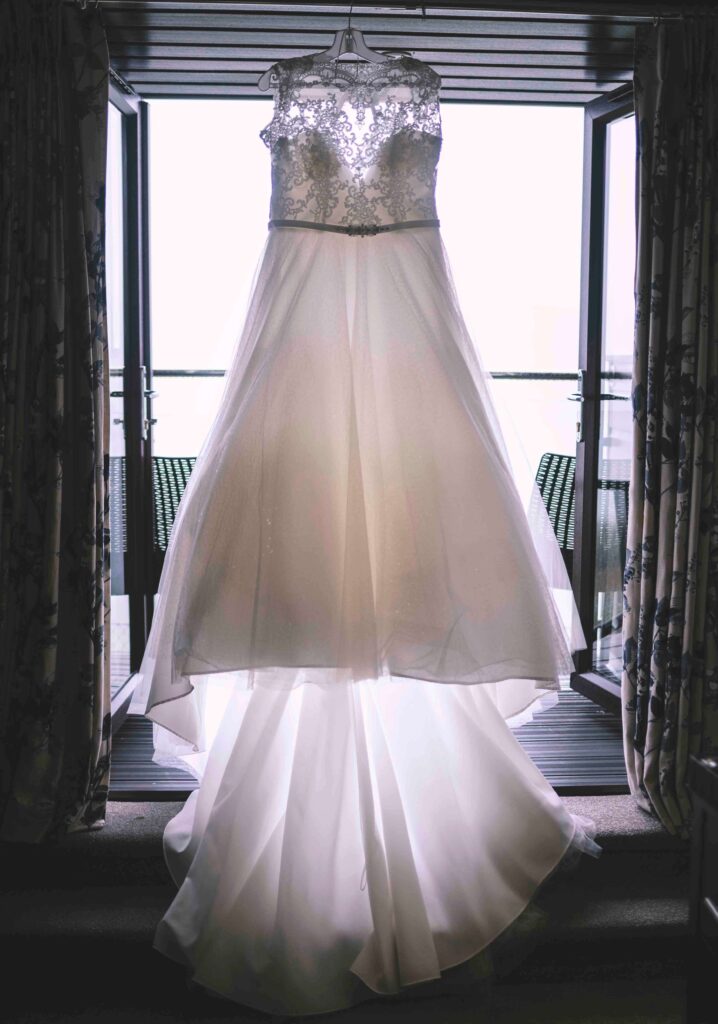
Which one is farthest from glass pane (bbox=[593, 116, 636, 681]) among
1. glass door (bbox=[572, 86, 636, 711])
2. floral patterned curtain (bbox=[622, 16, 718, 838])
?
floral patterned curtain (bbox=[622, 16, 718, 838])

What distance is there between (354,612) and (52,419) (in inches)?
38.9

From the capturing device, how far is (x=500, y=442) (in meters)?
2.05

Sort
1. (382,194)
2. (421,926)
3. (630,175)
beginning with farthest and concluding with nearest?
(630,175) < (382,194) < (421,926)

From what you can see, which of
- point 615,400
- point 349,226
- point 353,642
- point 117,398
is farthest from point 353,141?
point 615,400

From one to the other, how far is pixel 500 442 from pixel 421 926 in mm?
1020

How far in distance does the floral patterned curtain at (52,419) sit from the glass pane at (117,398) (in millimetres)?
623

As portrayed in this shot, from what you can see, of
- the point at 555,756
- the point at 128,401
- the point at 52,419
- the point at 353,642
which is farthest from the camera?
the point at 128,401

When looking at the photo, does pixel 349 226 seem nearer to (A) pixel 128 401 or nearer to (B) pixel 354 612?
(B) pixel 354 612

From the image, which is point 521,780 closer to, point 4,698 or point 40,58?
point 4,698

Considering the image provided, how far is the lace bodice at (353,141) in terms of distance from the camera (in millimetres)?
2037

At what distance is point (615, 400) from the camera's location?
3230 millimetres

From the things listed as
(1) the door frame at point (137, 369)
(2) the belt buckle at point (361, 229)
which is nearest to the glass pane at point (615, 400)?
(2) the belt buckle at point (361, 229)

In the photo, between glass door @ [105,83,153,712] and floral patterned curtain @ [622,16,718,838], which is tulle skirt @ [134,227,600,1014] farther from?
glass door @ [105,83,153,712]

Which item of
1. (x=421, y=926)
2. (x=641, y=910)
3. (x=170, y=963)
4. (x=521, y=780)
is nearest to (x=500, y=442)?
(x=521, y=780)
